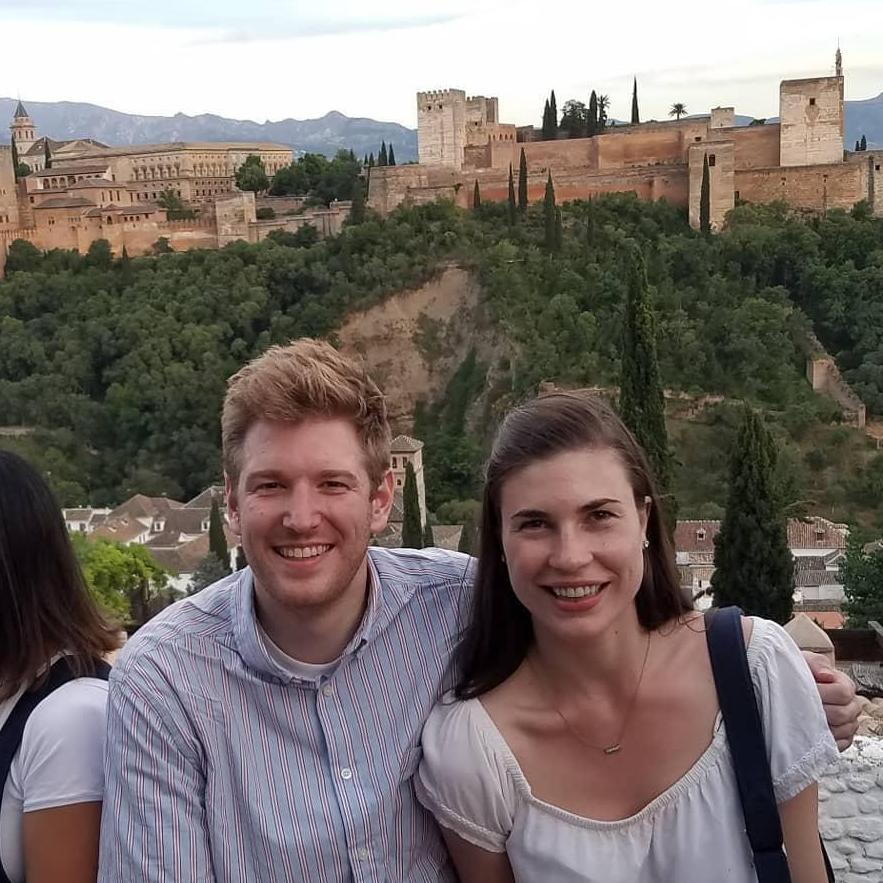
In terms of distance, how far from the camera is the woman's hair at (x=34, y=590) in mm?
2098

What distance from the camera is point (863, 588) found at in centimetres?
1435

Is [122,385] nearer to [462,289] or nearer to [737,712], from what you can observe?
[462,289]

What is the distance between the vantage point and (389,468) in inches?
85.5

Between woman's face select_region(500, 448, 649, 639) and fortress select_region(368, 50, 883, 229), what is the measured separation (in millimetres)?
31026

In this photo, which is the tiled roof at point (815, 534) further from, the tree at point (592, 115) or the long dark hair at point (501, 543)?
the tree at point (592, 115)

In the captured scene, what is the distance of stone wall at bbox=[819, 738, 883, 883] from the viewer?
4434 mm

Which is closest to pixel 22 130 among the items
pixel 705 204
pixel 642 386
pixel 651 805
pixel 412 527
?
pixel 705 204

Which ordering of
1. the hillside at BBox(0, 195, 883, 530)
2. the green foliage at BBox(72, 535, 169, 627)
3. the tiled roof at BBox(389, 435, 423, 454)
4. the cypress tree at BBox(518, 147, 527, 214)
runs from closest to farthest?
1. the green foliage at BBox(72, 535, 169, 627)
2. the tiled roof at BBox(389, 435, 423, 454)
3. the hillside at BBox(0, 195, 883, 530)
4. the cypress tree at BBox(518, 147, 527, 214)

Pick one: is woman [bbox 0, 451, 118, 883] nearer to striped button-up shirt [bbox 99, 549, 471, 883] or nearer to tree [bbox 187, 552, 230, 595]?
striped button-up shirt [bbox 99, 549, 471, 883]

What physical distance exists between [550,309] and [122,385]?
13.1 m

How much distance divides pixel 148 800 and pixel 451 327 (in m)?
29.4

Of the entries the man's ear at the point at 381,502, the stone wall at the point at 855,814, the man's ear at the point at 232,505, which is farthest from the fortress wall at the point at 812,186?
the man's ear at the point at 232,505

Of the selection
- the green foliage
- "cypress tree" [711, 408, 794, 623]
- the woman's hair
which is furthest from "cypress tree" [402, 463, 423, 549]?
the woman's hair

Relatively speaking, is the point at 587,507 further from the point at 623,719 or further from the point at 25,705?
the point at 25,705
